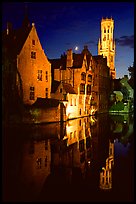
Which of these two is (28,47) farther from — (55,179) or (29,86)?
(55,179)

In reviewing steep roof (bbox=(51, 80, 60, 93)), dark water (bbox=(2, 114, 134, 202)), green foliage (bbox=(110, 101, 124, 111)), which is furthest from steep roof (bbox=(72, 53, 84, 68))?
dark water (bbox=(2, 114, 134, 202))

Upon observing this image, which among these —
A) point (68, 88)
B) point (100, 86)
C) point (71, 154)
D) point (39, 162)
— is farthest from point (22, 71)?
point (100, 86)

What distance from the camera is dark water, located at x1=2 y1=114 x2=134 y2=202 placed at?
1094 cm

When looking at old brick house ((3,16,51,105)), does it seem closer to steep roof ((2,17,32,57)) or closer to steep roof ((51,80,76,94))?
steep roof ((2,17,32,57))

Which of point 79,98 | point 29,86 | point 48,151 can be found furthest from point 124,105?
point 48,151

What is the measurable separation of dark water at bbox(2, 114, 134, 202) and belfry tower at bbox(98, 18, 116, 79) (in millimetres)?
106559

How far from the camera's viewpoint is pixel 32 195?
10727mm

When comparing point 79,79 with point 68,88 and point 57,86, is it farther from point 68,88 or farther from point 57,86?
point 57,86

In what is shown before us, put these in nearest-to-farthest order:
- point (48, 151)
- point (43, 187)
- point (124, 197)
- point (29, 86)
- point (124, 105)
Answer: point (124, 197) < point (43, 187) < point (48, 151) < point (29, 86) < point (124, 105)

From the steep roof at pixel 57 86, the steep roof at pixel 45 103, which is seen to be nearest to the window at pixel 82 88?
the steep roof at pixel 57 86

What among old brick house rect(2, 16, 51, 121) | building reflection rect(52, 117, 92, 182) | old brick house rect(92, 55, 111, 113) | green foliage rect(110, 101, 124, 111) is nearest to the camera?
building reflection rect(52, 117, 92, 182)

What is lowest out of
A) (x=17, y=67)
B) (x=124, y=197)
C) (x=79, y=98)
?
(x=124, y=197)

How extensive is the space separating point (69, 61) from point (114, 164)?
136 ft

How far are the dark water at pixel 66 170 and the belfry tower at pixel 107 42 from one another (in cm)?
10656
